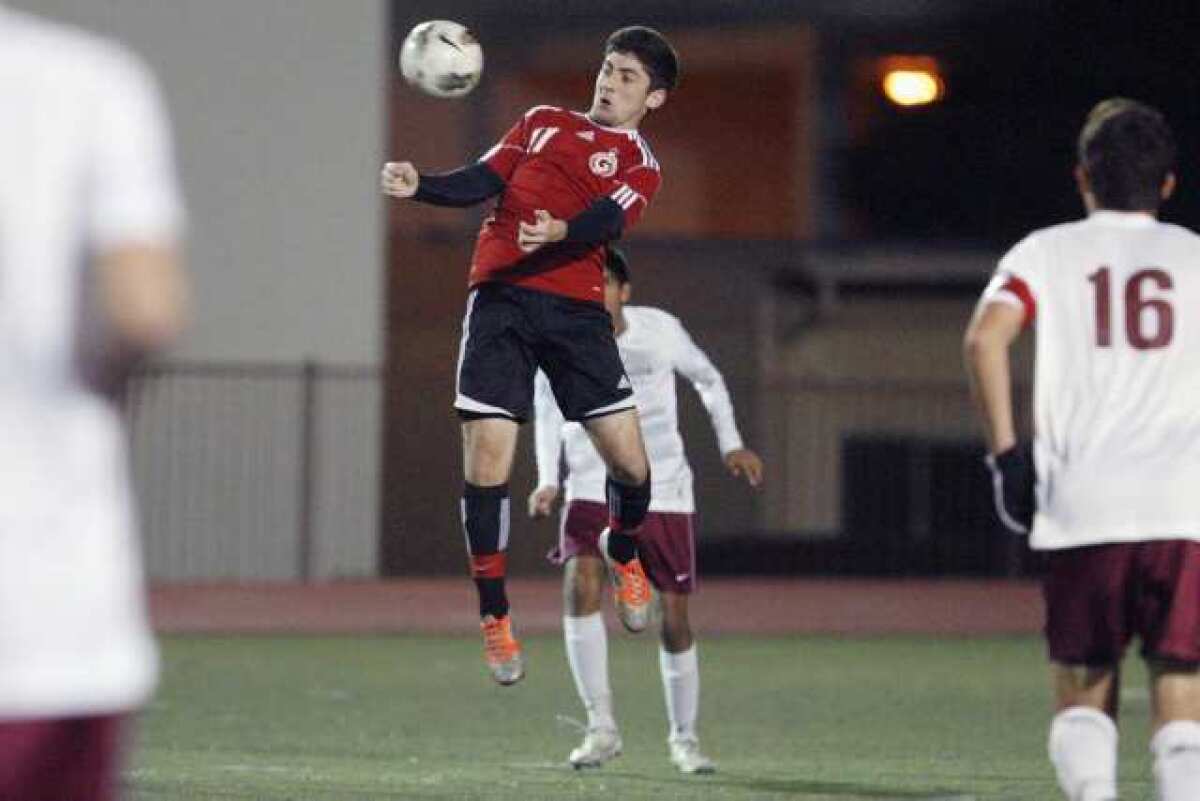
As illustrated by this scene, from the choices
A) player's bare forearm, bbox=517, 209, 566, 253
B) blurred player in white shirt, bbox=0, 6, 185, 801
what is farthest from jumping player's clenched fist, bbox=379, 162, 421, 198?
blurred player in white shirt, bbox=0, 6, 185, 801

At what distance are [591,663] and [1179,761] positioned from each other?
4635 millimetres

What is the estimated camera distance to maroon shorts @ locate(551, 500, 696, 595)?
10805 millimetres

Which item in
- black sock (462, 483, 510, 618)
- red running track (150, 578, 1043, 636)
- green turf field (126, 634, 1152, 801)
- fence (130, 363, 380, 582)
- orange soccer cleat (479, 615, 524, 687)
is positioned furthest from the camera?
fence (130, 363, 380, 582)

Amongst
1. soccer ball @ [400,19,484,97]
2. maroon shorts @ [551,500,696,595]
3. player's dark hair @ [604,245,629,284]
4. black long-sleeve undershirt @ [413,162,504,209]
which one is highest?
soccer ball @ [400,19,484,97]

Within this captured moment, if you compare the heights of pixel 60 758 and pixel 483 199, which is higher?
pixel 483 199

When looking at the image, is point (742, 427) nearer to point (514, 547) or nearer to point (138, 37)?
point (514, 547)

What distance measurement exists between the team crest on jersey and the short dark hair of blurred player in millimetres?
3318

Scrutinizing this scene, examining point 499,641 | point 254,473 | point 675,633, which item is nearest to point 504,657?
point 499,641

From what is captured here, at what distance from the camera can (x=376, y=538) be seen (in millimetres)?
26078

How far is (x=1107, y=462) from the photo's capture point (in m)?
6.27

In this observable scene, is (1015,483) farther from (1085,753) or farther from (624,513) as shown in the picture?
(624,513)

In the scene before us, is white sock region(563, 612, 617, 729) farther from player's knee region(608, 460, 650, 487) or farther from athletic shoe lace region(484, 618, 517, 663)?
athletic shoe lace region(484, 618, 517, 663)

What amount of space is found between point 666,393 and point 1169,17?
62.7 feet

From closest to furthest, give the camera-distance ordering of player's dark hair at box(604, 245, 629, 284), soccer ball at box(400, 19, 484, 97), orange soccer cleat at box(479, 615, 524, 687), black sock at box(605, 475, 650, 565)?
1. soccer ball at box(400, 19, 484, 97)
2. orange soccer cleat at box(479, 615, 524, 687)
3. black sock at box(605, 475, 650, 565)
4. player's dark hair at box(604, 245, 629, 284)
